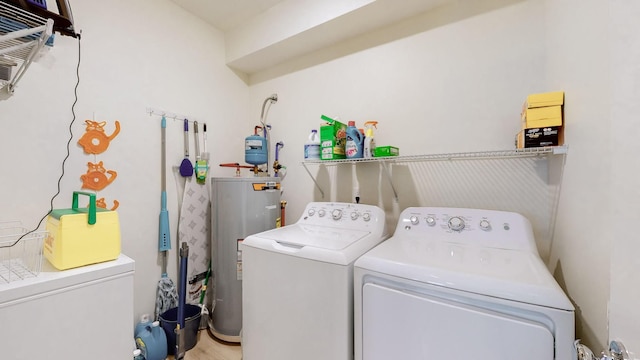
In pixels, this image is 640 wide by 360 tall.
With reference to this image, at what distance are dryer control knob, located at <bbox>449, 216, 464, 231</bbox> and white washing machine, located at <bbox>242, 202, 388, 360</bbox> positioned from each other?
398mm

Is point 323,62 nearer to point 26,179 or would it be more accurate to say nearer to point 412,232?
point 412,232

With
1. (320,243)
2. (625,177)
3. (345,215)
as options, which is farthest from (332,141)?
(625,177)

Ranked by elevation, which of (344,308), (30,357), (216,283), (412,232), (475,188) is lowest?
(216,283)

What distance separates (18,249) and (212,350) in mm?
1339

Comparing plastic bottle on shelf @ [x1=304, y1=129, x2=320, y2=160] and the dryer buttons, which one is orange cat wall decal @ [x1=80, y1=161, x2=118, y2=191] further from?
the dryer buttons

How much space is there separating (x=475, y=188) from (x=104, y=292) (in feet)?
6.83

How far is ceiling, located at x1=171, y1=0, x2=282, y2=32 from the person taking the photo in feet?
6.72

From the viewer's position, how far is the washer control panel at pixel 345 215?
5.27 ft

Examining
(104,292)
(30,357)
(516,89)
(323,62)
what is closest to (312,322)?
(104,292)

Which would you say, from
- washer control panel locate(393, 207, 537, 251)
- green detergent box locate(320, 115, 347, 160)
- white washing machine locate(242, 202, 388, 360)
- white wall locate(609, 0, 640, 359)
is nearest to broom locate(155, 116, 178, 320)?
white washing machine locate(242, 202, 388, 360)

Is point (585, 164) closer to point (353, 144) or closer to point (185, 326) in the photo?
point (353, 144)

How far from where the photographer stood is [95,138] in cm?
164

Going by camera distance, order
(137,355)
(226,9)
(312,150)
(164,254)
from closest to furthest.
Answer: (137,355) → (312,150) → (164,254) → (226,9)

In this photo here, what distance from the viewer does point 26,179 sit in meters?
1.39
